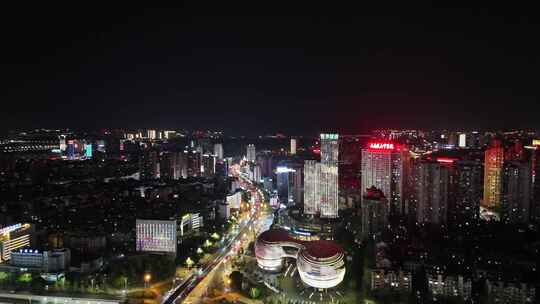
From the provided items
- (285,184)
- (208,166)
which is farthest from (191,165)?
(285,184)

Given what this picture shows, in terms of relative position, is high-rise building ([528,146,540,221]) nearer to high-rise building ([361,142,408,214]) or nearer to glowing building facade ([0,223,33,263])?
high-rise building ([361,142,408,214])

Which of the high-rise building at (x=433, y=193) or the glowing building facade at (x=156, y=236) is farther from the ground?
the high-rise building at (x=433, y=193)

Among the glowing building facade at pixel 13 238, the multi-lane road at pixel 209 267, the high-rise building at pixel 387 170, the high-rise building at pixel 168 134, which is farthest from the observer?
Answer: the high-rise building at pixel 168 134

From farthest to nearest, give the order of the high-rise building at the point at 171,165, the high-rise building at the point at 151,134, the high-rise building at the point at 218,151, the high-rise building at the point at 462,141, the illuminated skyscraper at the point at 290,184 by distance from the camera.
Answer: the high-rise building at the point at 151,134, the high-rise building at the point at 218,151, the high-rise building at the point at 171,165, the high-rise building at the point at 462,141, the illuminated skyscraper at the point at 290,184

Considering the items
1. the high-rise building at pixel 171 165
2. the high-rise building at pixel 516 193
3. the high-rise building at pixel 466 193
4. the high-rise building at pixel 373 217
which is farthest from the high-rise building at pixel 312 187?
the high-rise building at pixel 171 165

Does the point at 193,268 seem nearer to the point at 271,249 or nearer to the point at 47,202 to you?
the point at 271,249

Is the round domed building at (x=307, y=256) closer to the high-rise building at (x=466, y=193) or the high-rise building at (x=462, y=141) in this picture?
the high-rise building at (x=466, y=193)
